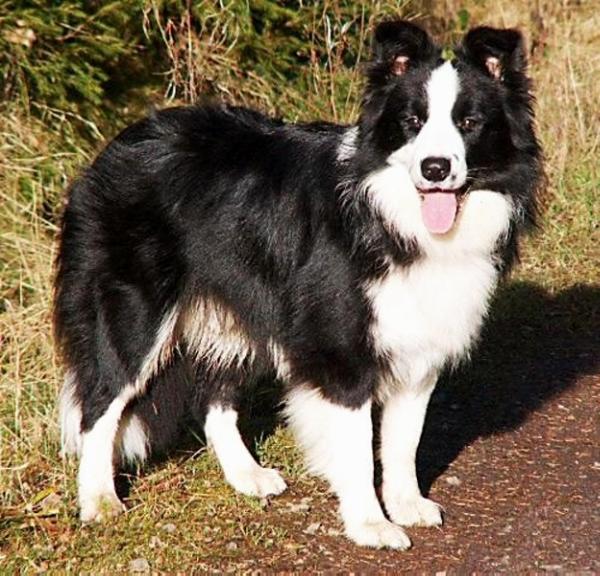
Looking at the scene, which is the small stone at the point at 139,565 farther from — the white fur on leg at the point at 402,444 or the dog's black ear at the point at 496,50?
the dog's black ear at the point at 496,50

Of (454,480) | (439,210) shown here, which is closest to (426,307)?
(439,210)

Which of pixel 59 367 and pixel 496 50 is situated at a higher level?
pixel 496 50

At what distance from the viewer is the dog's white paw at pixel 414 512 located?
4727mm

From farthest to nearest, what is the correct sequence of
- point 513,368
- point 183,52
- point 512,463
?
point 183,52
point 513,368
point 512,463

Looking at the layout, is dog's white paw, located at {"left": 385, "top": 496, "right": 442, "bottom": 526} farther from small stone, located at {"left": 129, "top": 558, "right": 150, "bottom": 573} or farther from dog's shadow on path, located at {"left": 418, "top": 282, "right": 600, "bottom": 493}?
small stone, located at {"left": 129, "top": 558, "right": 150, "bottom": 573}

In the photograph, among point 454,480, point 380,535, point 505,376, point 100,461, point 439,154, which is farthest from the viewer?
point 505,376

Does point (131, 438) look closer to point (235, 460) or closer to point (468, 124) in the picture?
point (235, 460)

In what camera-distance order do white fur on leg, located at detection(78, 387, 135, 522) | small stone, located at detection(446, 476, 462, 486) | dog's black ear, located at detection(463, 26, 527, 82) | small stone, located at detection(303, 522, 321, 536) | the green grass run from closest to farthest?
dog's black ear, located at detection(463, 26, 527, 82)
the green grass
small stone, located at detection(303, 522, 321, 536)
white fur on leg, located at detection(78, 387, 135, 522)
small stone, located at detection(446, 476, 462, 486)

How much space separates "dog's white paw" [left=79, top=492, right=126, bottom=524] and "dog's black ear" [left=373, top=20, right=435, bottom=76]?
208 centimetres

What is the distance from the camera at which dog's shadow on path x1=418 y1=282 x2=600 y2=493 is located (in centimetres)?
572

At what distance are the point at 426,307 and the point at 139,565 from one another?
1.47m

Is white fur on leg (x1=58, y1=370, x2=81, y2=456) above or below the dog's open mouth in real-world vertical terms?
below

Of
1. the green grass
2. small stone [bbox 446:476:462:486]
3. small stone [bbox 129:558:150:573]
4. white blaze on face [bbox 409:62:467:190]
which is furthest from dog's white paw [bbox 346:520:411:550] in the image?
white blaze on face [bbox 409:62:467:190]

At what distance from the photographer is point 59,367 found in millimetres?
5629
